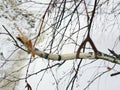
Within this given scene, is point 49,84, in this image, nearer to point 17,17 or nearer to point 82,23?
point 82,23

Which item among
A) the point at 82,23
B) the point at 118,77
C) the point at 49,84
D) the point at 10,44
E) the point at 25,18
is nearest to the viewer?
the point at 118,77

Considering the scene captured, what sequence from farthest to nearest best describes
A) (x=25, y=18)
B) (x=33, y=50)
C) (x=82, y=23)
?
(x=25, y=18), (x=82, y=23), (x=33, y=50)

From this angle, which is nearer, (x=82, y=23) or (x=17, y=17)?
(x=82, y=23)

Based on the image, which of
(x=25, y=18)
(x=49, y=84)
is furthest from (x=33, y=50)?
(x=25, y=18)

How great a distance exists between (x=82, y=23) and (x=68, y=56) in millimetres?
5481

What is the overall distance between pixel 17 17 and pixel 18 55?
11.2ft

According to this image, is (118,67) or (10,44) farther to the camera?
(10,44)

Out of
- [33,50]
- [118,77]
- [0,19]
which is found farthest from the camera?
[0,19]

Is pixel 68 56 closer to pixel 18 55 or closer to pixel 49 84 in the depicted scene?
pixel 49 84

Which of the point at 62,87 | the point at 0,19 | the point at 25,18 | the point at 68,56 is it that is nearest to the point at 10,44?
Answer: the point at 0,19

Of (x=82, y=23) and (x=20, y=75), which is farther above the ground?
(x=82, y=23)

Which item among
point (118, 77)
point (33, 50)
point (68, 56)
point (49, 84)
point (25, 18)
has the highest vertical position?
point (33, 50)

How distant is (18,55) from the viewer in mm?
7012

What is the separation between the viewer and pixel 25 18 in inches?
402
